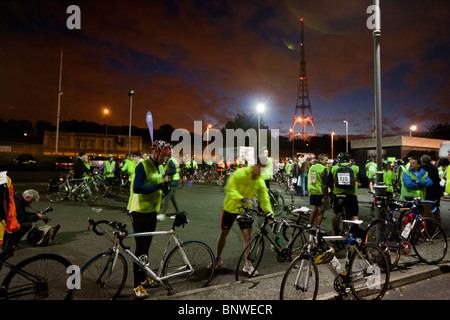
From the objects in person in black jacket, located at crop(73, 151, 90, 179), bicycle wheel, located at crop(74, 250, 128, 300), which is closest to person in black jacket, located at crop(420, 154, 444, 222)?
bicycle wheel, located at crop(74, 250, 128, 300)

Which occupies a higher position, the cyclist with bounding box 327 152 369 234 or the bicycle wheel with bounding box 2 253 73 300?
the cyclist with bounding box 327 152 369 234

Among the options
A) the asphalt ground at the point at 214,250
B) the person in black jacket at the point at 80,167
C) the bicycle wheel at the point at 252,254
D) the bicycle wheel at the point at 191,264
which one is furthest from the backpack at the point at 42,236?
the person in black jacket at the point at 80,167

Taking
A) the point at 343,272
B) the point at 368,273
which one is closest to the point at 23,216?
the point at 343,272

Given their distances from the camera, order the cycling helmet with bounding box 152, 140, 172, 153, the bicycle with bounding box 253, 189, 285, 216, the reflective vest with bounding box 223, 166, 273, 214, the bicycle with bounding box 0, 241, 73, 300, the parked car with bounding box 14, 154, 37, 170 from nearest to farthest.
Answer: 1. the bicycle with bounding box 0, 241, 73, 300
2. the cycling helmet with bounding box 152, 140, 172, 153
3. the reflective vest with bounding box 223, 166, 273, 214
4. the bicycle with bounding box 253, 189, 285, 216
5. the parked car with bounding box 14, 154, 37, 170

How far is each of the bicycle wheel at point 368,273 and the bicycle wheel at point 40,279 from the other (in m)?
3.56

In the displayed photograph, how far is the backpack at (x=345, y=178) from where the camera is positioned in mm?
5949

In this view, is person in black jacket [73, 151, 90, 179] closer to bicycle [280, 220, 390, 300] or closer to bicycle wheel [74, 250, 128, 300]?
A: bicycle wheel [74, 250, 128, 300]

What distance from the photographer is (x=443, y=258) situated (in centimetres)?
517

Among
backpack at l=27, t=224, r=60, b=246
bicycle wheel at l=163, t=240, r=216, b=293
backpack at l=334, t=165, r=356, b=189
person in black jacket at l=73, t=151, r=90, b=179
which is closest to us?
bicycle wheel at l=163, t=240, r=216, b=293

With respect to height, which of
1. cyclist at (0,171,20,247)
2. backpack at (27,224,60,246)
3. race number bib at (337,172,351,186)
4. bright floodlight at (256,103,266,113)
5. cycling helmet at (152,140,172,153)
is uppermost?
bright floodlight at (256,103,266,113)

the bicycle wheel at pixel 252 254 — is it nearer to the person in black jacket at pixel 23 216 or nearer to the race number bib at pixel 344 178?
the race number bib at pixel 344 178

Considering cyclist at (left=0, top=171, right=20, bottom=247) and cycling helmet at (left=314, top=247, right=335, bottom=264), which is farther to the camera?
cycling helmet at (left=314, top=247, right=335, bottom=264)

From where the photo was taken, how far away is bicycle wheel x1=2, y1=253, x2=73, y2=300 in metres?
2.89
